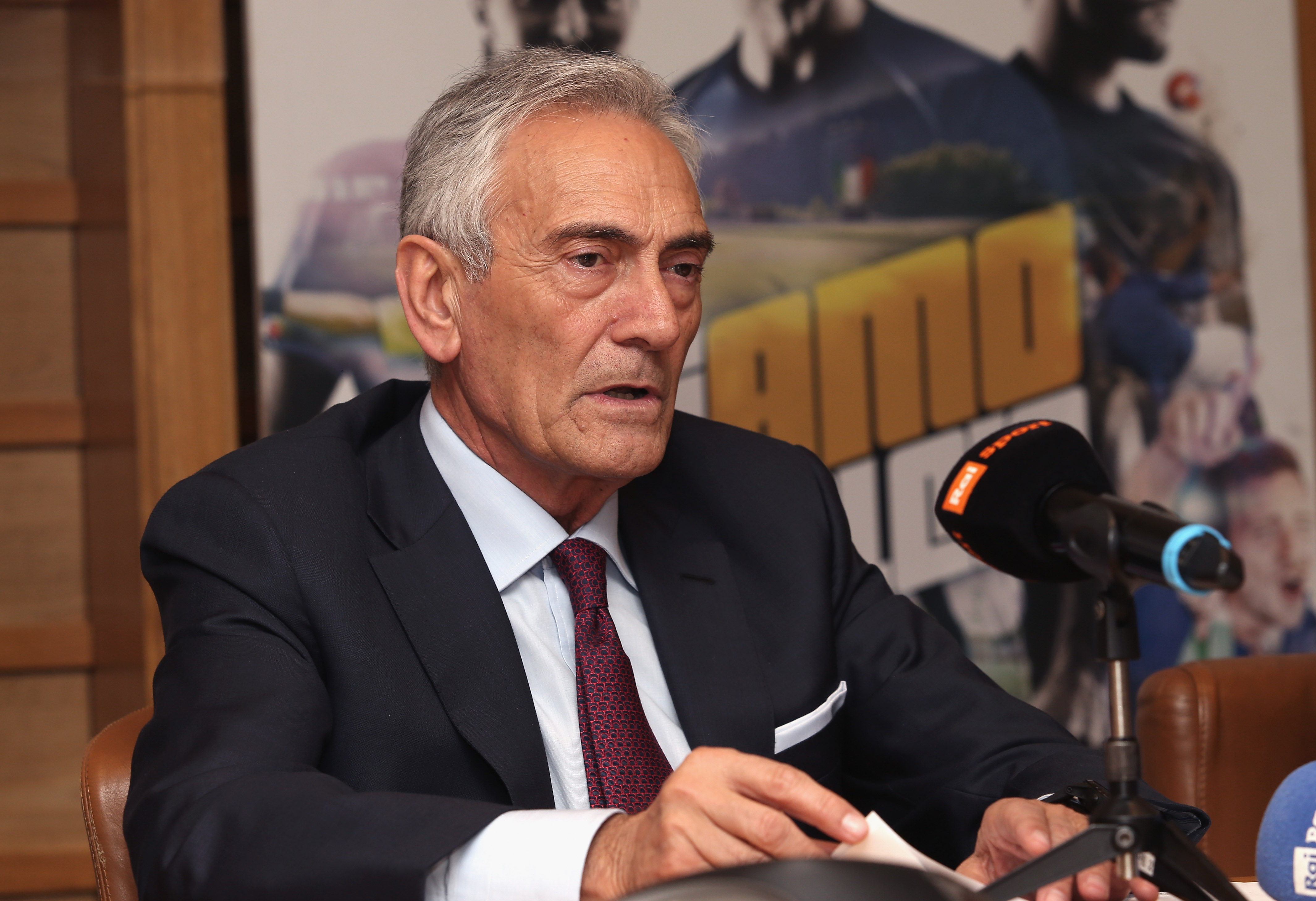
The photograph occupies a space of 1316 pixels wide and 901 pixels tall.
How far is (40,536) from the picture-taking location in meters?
2.89

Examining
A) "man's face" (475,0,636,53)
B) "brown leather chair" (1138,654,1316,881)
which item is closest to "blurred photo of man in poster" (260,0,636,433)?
"man's face" (475,0,636,53)

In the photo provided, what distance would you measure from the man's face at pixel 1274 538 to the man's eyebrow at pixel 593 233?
195 centimetres

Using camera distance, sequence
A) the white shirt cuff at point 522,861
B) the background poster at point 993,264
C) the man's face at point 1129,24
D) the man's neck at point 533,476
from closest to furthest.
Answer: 1. the white shirt cuff at point 522,861
2. the man's neck at point 533,476
3. the background poster at point 993,264
4. the man's face at point 1129,24

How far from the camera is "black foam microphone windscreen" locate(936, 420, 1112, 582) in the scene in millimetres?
917

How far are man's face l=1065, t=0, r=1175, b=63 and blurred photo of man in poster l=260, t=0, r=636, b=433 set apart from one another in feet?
3.65

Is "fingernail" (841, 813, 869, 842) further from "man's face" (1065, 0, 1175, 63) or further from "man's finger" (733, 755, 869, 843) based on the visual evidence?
"man's face" (1065, 0, 1175, 63)

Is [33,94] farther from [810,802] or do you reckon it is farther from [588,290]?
[810,802]

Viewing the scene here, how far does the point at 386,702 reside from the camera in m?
1.30

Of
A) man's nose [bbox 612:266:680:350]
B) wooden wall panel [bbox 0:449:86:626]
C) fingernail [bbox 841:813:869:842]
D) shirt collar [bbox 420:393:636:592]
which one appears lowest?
wooden wall panel [bbox 0:449:86:626]

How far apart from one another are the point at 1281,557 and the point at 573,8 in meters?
1.93

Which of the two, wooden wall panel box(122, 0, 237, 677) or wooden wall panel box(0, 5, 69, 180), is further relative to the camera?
wooden wall panel box(0, 5, 69, 180)

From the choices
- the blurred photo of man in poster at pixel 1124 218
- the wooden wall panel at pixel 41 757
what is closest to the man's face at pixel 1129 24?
the blurred photo of man in poster at pixel 1124 218

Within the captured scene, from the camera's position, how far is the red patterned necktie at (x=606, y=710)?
134cm

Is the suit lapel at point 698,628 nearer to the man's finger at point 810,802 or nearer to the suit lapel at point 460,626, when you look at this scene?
the suit lapel at point 460,626
